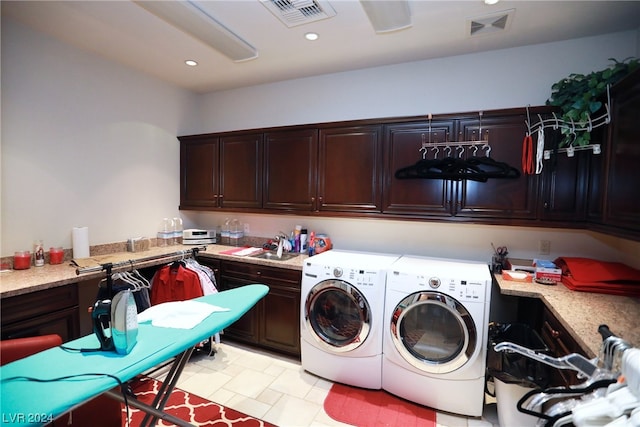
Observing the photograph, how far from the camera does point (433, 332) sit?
228 cm

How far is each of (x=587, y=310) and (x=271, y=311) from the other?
94.3 inches

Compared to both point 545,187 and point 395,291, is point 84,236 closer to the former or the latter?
point 395,291

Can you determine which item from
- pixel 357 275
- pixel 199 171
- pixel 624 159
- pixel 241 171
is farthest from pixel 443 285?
pixel 199 171

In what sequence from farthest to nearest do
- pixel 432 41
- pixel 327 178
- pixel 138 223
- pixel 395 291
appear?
pixel 138 223 → pixel 327 178 → pixel 432 41 → pixel 395 291

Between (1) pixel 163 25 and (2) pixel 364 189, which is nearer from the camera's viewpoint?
(1) pixel 163 25

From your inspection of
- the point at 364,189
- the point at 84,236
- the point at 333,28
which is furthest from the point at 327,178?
the point at 84,236

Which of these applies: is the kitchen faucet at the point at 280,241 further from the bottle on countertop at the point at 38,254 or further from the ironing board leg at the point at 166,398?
the bottle on countertop at the point at 38,254

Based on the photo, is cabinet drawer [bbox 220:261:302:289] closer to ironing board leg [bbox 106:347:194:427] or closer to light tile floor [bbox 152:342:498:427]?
light tile floor [bbox 152:342:498:427]

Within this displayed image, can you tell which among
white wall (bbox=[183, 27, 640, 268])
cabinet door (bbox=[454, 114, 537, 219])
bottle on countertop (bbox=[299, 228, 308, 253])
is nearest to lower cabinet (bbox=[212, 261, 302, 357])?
bottle on countertop (bbox=[299, 228, 308, 253])

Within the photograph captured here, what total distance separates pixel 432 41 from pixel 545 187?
1.50 metres

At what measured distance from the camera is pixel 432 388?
225cm

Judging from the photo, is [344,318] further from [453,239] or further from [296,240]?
[453,239]

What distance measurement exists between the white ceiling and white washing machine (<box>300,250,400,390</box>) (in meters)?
1.89

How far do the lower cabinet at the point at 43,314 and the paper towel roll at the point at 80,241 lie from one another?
64cm
